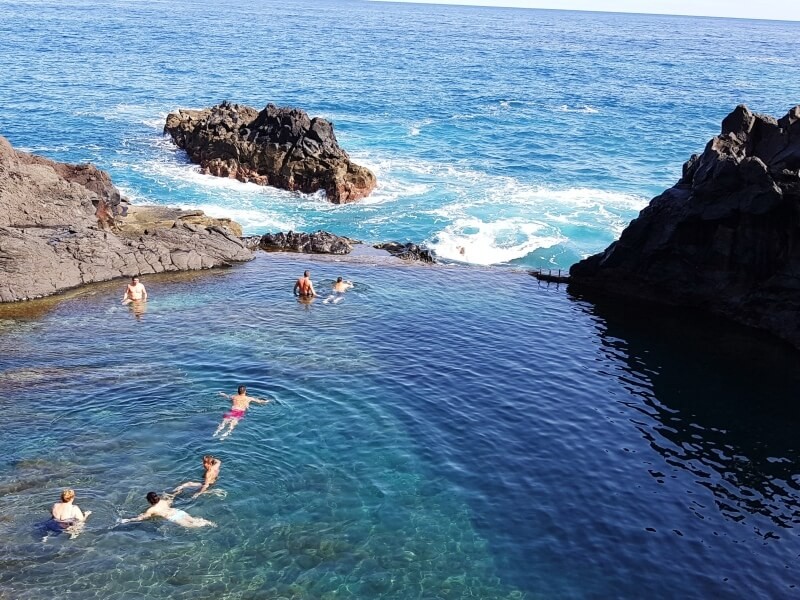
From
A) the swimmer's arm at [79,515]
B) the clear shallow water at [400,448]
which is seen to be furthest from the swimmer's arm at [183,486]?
the swimmer's arm at [79,515]

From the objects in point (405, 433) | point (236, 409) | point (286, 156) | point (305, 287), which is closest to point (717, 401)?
point (405, 433)

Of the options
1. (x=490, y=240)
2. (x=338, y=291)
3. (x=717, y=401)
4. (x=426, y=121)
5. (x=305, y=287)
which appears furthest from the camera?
(x=426, y=121)

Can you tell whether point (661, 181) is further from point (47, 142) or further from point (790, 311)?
point (47, 142)

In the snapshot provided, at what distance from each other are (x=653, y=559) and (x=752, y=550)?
3.49 metres

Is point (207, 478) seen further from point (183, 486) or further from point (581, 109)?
point (581, 109)

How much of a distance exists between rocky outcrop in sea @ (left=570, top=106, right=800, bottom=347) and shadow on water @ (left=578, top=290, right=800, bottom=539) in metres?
1.43

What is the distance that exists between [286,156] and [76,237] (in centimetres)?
2817

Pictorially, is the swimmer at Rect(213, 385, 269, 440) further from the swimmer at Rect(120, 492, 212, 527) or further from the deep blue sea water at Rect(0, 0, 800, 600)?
the swimmer at Rect(120, 492, 212, 527)

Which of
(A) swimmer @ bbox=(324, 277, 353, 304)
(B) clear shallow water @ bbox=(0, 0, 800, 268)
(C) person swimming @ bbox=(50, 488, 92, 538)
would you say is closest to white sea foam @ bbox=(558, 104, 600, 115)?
(B) clear shallow water @ bbox=(0, 0, 800, 268)

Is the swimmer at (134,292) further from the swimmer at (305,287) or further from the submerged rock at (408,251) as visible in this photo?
the submerged rock at (408,251)

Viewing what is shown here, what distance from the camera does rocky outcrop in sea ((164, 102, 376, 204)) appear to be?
67.1 meters

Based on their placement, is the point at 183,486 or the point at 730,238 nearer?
the point at 183,486

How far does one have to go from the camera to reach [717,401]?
1297 inches

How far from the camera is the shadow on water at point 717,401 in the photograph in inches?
1057
